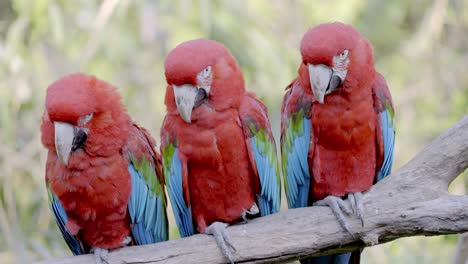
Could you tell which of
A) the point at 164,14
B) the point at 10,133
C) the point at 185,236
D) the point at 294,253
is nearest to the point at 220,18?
the point at 164,14

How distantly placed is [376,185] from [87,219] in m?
1.34

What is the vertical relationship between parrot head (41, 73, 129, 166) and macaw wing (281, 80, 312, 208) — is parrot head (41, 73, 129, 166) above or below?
above

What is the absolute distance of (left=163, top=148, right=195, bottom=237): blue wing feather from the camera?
3.55 metres

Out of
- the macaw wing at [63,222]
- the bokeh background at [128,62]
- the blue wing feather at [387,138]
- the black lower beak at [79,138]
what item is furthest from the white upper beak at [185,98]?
the bokeh background at [128,62]

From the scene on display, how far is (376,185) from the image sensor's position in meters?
3.51

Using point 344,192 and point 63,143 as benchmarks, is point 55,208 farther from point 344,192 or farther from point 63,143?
point 344,192

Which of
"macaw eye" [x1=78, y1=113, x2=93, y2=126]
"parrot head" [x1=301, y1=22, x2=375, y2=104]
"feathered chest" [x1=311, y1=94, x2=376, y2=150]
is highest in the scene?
"parrot head" [x1=301, y1=22, x2=375, y2=104]

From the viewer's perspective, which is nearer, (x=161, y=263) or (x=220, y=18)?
(x=161, y=263)

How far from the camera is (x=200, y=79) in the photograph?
340 cm

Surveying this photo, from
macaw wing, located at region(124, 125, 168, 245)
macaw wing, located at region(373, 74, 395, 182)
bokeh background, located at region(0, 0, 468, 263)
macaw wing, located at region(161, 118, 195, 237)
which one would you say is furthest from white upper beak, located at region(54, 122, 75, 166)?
bokeh background, located at region(0, 0, 468, 263)

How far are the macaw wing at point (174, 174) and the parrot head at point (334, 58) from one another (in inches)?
27.0

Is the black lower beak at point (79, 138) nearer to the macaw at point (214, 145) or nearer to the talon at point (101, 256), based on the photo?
the macaw at point (214, 145)

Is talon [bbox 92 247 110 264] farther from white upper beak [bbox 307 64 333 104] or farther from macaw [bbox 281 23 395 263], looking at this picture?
white upper beak [bbox 307 64 333 104]

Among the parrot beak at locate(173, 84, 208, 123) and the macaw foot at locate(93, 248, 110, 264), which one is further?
the macaw foot at locate(93, 248, 110, 264)
